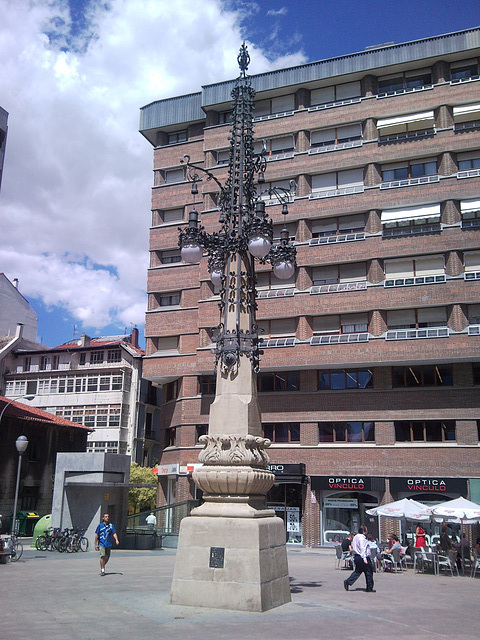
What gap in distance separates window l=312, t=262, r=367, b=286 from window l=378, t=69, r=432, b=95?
11.2 meters

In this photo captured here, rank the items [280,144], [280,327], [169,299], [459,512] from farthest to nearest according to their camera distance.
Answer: [169,299]
[280,144]
[280,327]
[459,512]

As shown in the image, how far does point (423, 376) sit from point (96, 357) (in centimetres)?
3181

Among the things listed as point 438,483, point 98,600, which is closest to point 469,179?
point 438,483

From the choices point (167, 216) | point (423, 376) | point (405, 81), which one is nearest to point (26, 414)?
point (167, 216)

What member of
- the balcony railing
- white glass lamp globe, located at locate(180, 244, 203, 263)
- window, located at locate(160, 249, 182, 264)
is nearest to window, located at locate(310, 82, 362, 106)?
window, located at locate(160, 249, 182, 264)

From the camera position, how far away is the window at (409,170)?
124ft

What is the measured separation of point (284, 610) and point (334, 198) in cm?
3071

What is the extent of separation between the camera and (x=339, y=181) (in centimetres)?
3944

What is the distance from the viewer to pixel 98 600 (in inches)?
474

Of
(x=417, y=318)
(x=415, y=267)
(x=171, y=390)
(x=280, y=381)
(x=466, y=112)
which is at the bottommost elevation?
(x=280, y=381)

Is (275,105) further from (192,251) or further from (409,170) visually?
(192,251)

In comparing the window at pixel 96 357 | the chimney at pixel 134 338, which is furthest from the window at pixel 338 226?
the chimney at pixel 134 338

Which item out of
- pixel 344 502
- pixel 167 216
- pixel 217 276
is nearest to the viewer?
pixel 217 276

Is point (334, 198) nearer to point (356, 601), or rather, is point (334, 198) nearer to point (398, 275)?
point (398, 275)
